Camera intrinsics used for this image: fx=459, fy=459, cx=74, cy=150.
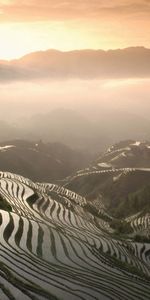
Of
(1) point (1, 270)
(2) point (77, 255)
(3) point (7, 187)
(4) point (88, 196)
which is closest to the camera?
(1) point (1, 270)

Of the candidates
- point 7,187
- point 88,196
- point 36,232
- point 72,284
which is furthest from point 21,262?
point 88,196

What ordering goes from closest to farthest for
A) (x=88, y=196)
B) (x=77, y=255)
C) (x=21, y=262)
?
(x=21, y=262)
(x=77, y=255)
(x=88, y=196)

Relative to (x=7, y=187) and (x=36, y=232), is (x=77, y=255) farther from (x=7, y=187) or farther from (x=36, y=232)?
(x=7, y=187)

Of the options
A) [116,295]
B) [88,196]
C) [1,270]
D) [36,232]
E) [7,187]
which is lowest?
[116,295]

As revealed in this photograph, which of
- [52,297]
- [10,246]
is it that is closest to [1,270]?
[52,297]

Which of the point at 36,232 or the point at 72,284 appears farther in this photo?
the point at 36,232

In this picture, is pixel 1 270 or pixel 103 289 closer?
pixel 1 270

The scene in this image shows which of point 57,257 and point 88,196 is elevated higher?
point 88,196

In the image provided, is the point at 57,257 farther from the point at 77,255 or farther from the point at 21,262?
the point at 21,262

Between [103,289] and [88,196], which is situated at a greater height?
[88,196]
